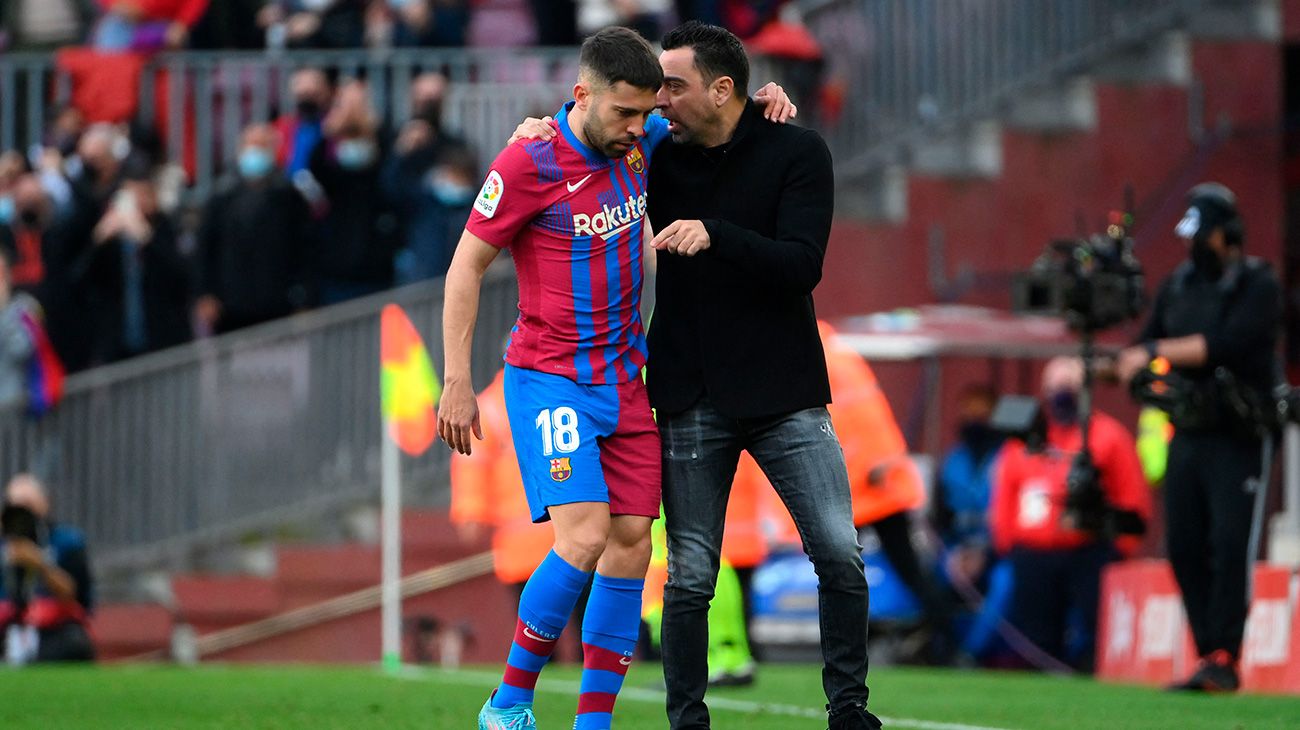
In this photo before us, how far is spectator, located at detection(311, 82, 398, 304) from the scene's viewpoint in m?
17.9

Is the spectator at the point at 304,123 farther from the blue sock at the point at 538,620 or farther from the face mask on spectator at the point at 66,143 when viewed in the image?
the blue sock at the point at 538,620

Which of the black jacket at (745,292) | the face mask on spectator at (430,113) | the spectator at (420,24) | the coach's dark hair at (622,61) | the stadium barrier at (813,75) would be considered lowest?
the black jacket at (745,292)

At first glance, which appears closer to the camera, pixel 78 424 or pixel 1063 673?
pixel 1063 673

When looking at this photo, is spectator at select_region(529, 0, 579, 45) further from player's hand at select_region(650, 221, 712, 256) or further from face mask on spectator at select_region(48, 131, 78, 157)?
player's hand at select_region(650, 221, 712, 256)

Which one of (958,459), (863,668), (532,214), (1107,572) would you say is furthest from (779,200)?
(958,459)

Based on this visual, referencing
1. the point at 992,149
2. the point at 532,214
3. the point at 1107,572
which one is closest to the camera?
the point at 532,214

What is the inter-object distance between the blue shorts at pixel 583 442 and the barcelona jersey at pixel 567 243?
6 centimetres

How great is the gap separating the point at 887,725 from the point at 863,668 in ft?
4.95

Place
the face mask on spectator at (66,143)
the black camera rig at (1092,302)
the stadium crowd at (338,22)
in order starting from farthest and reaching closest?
the face mask on spectator at (66,143) → the stadium crowd at (338,22) → the black camera rig at (1092,302)

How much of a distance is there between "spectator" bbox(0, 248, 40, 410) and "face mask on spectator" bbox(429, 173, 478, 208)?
10.2ft

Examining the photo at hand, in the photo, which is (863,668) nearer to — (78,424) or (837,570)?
(837,570)

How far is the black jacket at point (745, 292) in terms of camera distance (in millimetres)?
7633

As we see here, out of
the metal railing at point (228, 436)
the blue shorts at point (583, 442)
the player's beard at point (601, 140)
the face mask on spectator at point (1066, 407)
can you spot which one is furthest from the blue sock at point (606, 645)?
the metal railing at point (228, 436)

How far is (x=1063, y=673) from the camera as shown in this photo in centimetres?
1542
